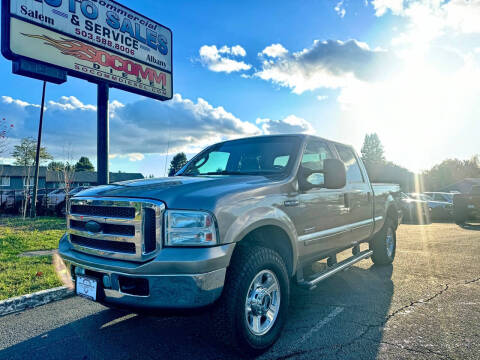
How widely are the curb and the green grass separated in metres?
0.19

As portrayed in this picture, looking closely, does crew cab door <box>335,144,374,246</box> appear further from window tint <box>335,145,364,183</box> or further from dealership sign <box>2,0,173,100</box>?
dealership sign <box>2,0,173,100</box>

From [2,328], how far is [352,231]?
4.19 m

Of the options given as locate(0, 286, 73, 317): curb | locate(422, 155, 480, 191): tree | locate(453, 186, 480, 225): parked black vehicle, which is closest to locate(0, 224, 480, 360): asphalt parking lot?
locate(0, 286, 73, 317): curb

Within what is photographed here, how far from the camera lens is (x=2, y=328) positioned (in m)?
3.60

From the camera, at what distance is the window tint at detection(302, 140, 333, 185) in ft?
12.9

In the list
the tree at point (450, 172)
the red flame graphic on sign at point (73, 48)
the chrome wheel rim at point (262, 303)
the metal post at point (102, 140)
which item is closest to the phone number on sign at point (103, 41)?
the red flame graphic on sign at point (73, 48)

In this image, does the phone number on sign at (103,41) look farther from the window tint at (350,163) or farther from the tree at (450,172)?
the tree at (450,172)

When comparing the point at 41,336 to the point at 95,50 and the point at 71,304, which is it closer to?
the point at 71,304

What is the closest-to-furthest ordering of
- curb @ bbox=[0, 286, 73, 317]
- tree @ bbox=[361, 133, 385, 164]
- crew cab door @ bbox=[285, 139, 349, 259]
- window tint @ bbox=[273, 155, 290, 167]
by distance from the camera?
1. crew cab door @ bbox=[285, 139, 349, 259]
2. window tint @ bbox=[273, 155, 290, 167]
3. curb @ bbox=[0, 286, 73, 317]
4. tree @ bbox=[361, 133, 385, 164]

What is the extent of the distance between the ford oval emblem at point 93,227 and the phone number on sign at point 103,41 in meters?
7.33

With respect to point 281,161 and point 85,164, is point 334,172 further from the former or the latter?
point 85,164

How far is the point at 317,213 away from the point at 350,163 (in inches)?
67.7

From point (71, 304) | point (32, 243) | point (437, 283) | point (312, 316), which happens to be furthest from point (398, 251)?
point (32, 243)

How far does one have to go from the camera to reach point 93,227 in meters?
2.90
